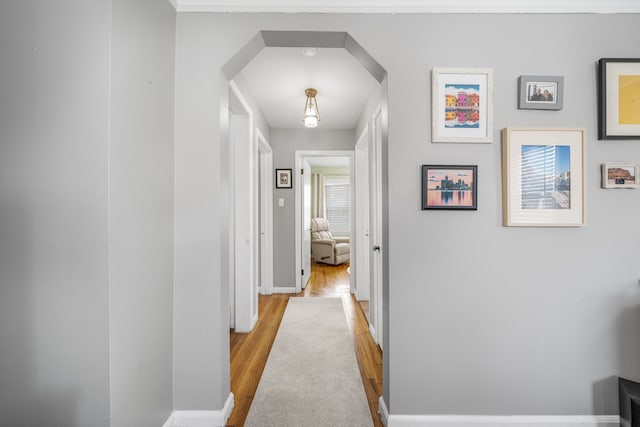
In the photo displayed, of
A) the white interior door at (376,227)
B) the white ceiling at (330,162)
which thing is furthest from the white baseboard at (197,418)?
the white ceiling at (330,162)

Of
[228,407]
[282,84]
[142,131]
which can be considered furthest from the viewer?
[282,84]

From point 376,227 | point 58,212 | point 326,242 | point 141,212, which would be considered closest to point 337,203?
point 326,242

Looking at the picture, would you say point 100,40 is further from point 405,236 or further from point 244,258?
point 244,258

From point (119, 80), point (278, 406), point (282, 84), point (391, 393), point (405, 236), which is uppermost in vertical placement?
point (282, 84)

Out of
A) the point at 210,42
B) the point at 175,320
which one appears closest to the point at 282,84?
the point at 210,42

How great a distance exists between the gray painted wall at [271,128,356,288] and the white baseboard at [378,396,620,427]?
2.82 m

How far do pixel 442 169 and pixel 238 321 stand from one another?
2.41 meters

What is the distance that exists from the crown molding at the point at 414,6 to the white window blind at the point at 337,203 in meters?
6.03

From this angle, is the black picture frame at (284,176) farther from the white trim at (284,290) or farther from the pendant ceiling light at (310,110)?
the white trim at (284,290)

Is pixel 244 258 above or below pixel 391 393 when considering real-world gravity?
above

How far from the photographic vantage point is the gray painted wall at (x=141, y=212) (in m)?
1.11

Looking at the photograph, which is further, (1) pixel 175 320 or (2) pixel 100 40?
→ (1) pixel 175 320

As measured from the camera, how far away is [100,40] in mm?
1064

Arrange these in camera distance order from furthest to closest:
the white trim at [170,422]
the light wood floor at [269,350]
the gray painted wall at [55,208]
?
1. the light wood floor at [269,350]
2. the white trim at [170,422]
3. the gray painted wall at [55,208]
